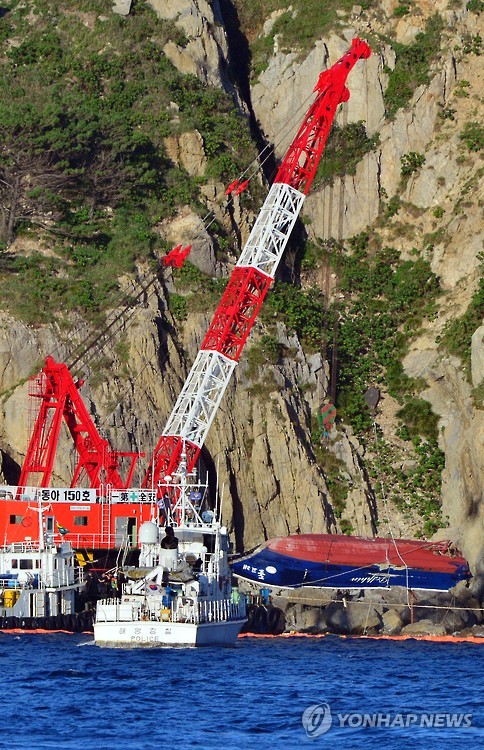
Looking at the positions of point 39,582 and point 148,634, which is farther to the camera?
point 39,582

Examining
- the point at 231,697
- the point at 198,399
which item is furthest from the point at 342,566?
the point at 231,697

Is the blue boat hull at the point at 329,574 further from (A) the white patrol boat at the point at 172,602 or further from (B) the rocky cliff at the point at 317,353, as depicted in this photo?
(A) the white patrol boat at the point at 172,602

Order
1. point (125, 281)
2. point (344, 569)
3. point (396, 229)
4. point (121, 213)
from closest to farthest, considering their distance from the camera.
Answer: point (344, 569) < point (125, 281) < point (121, 213) < point (396, 229)

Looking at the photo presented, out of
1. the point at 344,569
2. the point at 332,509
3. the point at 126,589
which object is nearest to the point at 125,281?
the point at 332,509

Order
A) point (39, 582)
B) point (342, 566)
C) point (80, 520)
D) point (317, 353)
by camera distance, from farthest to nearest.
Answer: point (317, 353), point (342, 566), point (80, 520), point (39, 582)

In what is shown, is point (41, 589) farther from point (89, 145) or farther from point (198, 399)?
point (89, 145)

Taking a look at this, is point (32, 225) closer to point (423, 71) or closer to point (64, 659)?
point (423, 71)

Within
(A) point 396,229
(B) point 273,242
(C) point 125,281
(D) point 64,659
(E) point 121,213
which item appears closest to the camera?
(D) point 64,659

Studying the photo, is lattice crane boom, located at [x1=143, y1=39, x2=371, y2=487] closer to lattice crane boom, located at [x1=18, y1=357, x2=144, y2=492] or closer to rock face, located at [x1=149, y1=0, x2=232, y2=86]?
lattice crane boom, located at [x1=18, y1=357, x2=144, y2=492]
